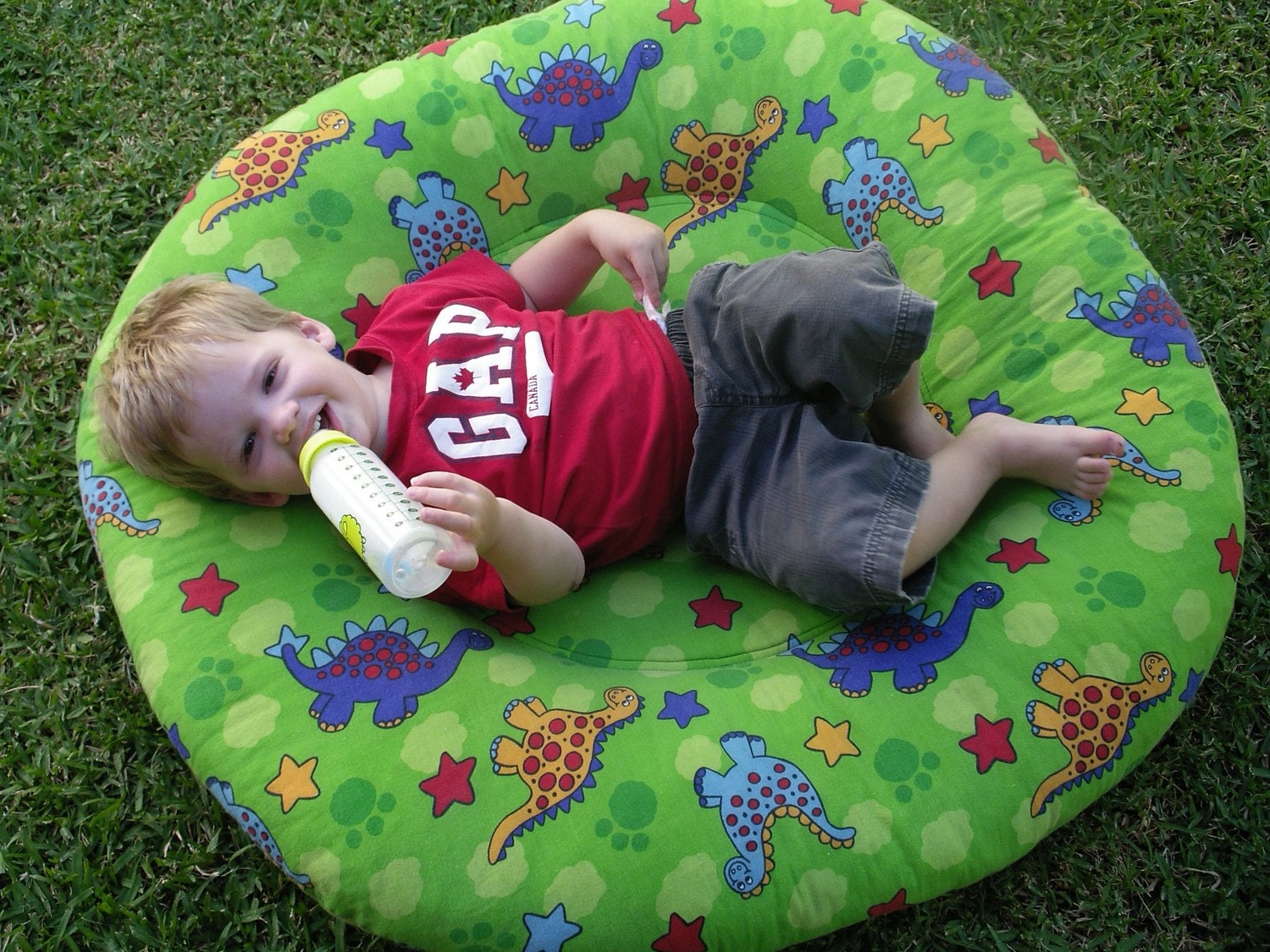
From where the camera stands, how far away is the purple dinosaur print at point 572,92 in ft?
6.23

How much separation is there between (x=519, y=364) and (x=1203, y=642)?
3.62 feet

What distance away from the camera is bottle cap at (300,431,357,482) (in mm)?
1352

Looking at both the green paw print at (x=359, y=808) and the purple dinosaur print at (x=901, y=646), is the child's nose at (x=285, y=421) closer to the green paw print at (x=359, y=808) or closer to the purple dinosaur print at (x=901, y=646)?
the green paw print at (x=359, y=808)

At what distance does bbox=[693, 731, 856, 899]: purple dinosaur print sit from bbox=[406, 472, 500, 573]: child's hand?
447 mm

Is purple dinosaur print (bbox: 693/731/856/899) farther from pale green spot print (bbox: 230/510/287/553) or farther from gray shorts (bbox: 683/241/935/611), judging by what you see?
pale green spot print (bbox: 230/510/287/553)

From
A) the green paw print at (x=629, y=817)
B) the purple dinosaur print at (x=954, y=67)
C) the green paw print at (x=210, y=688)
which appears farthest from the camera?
the purple dinosaur print at (x=954, y=67)

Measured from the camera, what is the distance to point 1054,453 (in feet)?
4.87

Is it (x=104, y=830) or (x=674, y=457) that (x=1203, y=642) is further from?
(x=104, y=830)

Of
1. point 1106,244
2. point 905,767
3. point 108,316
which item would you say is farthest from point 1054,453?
point 108,316

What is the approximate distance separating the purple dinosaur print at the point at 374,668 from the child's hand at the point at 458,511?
Result: 0.25m

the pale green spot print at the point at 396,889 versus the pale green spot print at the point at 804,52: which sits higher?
the pale green spot print at the point at 804,52

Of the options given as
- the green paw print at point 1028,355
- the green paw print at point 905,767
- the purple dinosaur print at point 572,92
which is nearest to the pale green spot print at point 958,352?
the green paw print at point 1028,355

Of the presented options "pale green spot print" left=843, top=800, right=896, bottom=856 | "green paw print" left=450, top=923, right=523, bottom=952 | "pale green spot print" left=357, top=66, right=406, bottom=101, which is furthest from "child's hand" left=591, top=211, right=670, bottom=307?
"green paw print" left=450, top=923, right=523, bottom=952

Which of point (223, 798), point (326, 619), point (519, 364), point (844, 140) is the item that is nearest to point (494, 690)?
point (326, 619)
